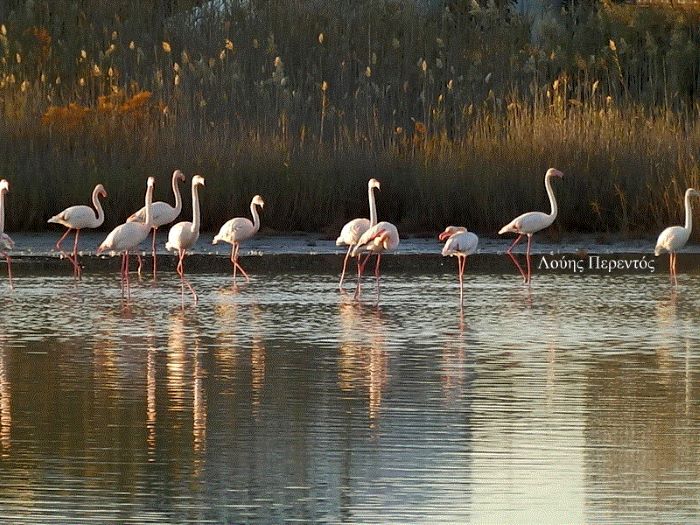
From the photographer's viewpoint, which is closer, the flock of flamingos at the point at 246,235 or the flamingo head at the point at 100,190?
the flock of flamingos at the point at 246,235

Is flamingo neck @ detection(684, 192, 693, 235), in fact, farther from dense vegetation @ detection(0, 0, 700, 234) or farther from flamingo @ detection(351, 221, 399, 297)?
flamingo @ detection(351, 221, 399, 297)

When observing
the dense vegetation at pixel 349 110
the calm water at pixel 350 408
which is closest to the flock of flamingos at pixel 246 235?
the calm water at pixel 350 408

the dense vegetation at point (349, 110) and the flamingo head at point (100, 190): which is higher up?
the dense vegetation at point (349, 110)

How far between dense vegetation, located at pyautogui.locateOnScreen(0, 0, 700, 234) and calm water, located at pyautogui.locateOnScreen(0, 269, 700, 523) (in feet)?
17.3

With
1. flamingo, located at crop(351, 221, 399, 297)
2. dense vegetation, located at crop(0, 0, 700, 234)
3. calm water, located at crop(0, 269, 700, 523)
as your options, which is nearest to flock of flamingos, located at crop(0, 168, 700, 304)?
flamingo, located at crop(351, 221, 399, 297)

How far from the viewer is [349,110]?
21.9m

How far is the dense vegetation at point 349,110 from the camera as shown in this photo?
63.6ft

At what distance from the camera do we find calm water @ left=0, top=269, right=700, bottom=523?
679cm

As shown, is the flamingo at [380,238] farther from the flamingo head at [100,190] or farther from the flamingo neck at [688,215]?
the flamingo head at [100,190]

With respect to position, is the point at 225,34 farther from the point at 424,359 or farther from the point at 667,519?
the point at 667,519

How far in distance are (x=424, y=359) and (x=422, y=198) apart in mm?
8852

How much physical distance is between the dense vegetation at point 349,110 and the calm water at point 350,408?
17.3 ft

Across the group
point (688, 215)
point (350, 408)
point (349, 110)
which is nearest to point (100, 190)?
point (349, 110)

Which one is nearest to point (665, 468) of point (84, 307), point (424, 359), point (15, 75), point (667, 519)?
point (667, 519)
